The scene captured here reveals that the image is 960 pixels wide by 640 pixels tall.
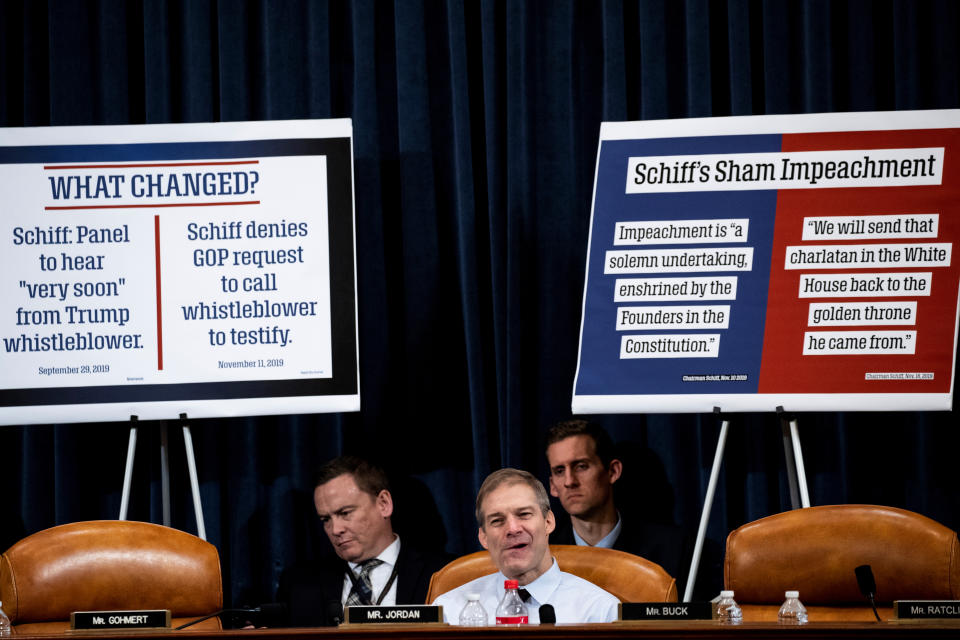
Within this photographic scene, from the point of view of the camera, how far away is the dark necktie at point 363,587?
3.97 metres

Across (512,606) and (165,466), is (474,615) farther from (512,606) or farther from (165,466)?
(165,466)

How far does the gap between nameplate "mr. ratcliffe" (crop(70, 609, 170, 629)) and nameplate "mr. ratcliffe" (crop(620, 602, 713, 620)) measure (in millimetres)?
1122

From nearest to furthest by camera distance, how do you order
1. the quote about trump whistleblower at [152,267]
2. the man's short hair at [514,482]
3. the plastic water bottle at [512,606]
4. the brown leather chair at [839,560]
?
the plastic water bottle at [512,606] → the brown leather chair at [839,560] → the man's short hair at [514,482] → the quote about trump whistleblower at [152,267]

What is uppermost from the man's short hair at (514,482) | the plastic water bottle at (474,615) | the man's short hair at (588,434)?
the man's short hair at (588,434)

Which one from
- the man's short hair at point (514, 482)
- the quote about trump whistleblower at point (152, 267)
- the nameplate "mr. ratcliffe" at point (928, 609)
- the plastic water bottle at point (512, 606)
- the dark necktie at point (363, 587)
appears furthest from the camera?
the quote about trump whistleblower at point (152, 267)

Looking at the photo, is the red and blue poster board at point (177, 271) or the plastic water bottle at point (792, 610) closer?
the plastic water bottle at point (792, 610)

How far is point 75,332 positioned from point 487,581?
1.88 meters

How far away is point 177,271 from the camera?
13.5 ft

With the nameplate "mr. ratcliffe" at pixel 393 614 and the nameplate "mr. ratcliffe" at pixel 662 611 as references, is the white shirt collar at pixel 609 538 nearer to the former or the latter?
the nameplate "mr. ratcliffe" at pixel 662 611

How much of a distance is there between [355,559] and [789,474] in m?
1.64

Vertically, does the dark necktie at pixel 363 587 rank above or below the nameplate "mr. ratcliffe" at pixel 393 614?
below

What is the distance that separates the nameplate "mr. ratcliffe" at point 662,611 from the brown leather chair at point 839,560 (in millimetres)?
649

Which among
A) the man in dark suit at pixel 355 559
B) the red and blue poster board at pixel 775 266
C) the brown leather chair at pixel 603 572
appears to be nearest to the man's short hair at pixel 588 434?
the red and blue poster board at pixel 775 266

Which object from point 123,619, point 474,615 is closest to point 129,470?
point 123,619
